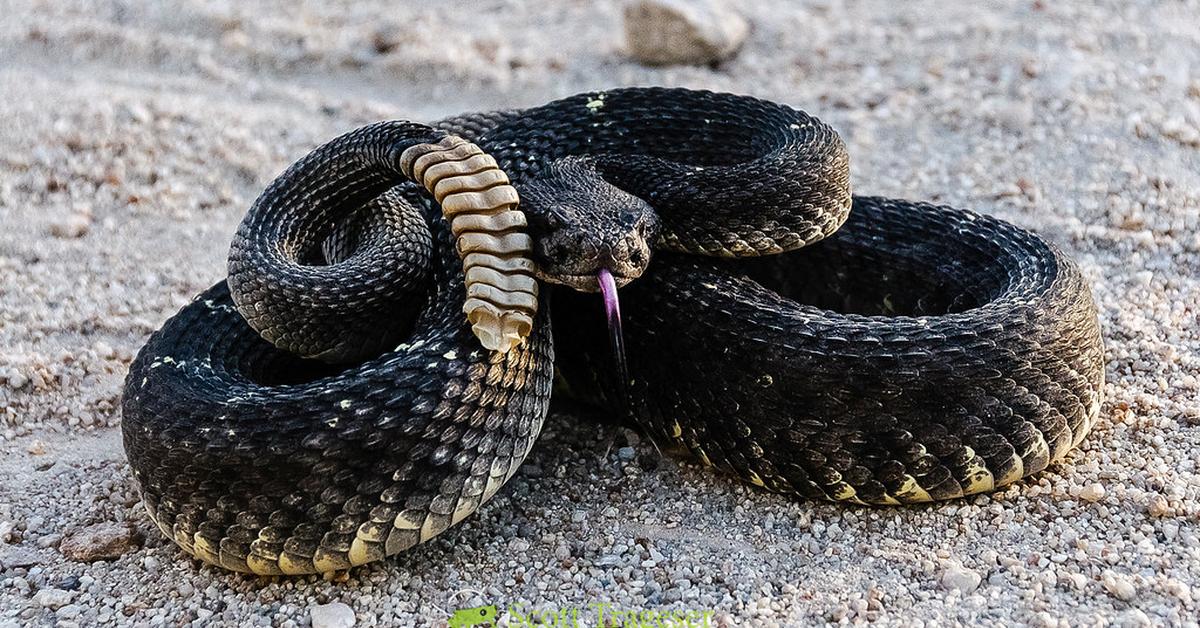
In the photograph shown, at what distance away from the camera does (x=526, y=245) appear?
5059 millimetres

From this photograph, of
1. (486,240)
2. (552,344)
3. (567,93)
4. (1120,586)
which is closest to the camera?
(1120,586)

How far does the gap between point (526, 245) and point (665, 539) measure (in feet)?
4.18

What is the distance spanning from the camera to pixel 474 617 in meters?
4.68

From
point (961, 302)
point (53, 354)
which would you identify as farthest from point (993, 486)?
point (53, 354)

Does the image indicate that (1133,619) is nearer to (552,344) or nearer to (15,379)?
(552,344)

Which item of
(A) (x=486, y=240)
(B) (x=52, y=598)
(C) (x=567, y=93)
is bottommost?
(B) (x=52, y=598)

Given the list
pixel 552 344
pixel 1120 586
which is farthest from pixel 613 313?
pixel 1120 586

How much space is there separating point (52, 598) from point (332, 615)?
1.10 m

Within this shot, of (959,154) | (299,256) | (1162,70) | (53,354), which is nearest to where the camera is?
(299,256)

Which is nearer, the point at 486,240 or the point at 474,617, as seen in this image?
the point at 474,617

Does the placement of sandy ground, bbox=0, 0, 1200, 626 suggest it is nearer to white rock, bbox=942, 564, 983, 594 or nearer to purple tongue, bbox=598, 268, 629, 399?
white rock, bbox=942, 564, 983, 594

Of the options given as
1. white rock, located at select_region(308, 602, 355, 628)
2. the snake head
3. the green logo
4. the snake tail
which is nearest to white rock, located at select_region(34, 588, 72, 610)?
white rock, located at select_region(308, 602, 355, 628)

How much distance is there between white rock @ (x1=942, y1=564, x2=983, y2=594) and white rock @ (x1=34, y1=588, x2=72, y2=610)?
10.7 feet

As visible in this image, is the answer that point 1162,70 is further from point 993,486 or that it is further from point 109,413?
point 109,413
